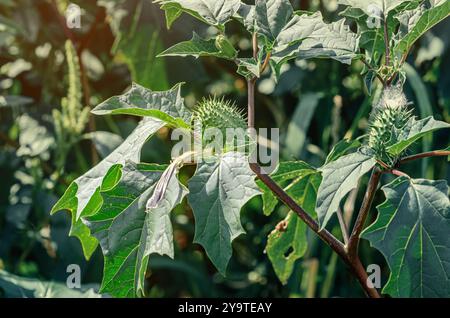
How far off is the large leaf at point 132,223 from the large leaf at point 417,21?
41 cm

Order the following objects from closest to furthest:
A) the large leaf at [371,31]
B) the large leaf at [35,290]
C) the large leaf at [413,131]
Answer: the large leaf at [413,131], the large leaf at [371,31], the large leaf at [35,290]

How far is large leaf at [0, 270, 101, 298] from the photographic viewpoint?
1647 millimetres

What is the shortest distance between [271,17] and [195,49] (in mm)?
130

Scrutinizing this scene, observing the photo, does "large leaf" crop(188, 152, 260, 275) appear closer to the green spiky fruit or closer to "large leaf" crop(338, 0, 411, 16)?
the green spiky fruit

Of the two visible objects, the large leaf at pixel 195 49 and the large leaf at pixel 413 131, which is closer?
the large leaf at pixel 413 131

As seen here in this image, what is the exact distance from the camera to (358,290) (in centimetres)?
215

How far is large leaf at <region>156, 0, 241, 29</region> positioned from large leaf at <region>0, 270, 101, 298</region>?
781 mm

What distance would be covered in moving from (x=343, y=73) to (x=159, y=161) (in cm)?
66

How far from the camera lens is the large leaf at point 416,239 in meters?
1.01

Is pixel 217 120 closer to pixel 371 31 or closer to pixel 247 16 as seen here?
pixel 247 16

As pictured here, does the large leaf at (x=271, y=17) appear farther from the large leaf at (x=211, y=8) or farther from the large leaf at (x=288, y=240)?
A: the large leaf at (x=288, y=240)

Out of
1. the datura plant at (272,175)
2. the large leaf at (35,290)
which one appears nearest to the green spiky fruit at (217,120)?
the datura plant at (272,175)
